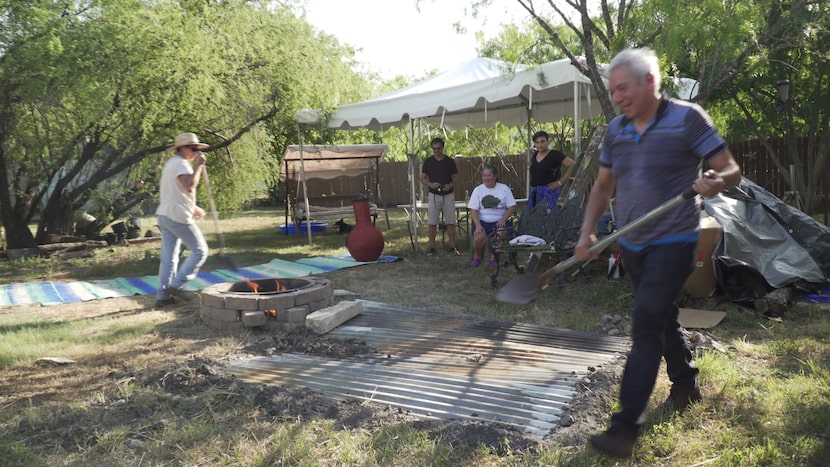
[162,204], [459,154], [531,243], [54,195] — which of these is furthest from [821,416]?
[459,154]

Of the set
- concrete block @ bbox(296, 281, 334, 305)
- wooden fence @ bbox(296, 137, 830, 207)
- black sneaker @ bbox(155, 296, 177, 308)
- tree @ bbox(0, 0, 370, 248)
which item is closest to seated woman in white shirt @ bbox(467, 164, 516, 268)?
concrete block @ bbox(296, 281, 334, 305)

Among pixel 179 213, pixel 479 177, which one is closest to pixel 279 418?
pixel 179 213

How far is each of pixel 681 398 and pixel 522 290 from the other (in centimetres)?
96

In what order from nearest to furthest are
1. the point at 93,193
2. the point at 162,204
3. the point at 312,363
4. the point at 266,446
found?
the point at 266,446
the point at 312,363
the point at 162,204
the point at 93,193

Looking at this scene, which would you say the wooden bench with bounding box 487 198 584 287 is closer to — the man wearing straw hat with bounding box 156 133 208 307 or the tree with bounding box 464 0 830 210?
the tree with bounding box 464 0 830 210

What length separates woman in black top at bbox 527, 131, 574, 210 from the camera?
Answer: 757 centimetres

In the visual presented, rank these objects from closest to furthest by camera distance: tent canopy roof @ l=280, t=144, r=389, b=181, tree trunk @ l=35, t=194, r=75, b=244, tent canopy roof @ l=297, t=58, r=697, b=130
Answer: tent canopy roof @ l=297, t=58, r=697, b=130 < tree trunk @ l=35, t=194, r=75, b=244 < tent canopy roof @ l=280, t=144, r=389, b=181

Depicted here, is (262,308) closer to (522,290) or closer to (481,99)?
(522,290)

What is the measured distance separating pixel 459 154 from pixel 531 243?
53.6ft

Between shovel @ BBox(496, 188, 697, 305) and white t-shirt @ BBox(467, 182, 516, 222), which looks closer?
shovel @ BBox(496, 188, 697, 305)

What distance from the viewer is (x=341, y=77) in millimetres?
11234

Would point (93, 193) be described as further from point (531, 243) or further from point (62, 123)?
point (531, 243)

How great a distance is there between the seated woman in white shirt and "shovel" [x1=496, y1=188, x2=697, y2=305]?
13.5ft

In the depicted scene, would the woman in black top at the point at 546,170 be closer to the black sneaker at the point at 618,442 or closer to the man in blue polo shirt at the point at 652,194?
the man in blue polo shirt at the point at 652,194
